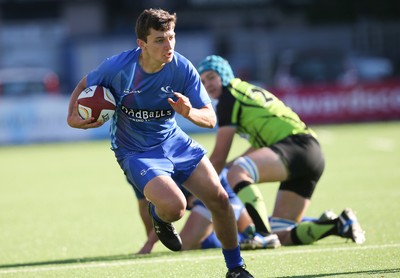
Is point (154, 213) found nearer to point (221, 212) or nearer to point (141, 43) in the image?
point (221, 212)

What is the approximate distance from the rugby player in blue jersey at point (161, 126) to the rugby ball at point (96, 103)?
0.18 feet

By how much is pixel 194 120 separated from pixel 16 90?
21903 millimetres

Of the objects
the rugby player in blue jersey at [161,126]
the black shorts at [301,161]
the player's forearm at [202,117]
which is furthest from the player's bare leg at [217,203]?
the black shorts at [301,161]

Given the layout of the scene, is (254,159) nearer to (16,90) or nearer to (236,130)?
(236,130)

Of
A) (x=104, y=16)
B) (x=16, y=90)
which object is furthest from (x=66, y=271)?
(x=104, y=16)

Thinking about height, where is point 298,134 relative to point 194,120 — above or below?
below

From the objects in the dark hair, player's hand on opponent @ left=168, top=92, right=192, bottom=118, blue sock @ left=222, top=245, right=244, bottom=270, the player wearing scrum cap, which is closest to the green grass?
the player wearing scrum cap

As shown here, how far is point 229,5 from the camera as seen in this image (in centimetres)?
3341

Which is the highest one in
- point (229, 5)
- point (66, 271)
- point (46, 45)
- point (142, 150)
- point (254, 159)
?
point (142, 150)

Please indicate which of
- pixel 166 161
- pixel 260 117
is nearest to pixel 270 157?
pixel 260 117

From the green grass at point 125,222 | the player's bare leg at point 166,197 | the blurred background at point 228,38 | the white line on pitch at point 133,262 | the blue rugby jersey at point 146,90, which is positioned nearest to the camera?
the player's bare leg at point 166,197

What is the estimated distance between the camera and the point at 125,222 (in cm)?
1098

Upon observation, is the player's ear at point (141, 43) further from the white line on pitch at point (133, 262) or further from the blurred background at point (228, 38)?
the blurred background at point (228, 38)

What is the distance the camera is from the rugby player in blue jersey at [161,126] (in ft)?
22.3
